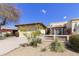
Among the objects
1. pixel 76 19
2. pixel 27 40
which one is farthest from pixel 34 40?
pixel 76 19

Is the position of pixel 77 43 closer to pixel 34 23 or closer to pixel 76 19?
pixel 76 19

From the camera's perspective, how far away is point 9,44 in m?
5.62

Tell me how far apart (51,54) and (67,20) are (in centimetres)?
72

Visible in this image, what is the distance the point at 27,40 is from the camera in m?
5.68

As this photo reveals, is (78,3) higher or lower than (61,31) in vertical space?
higher

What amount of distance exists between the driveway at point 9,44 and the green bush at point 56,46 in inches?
21.0

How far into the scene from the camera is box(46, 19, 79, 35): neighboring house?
18.2ft

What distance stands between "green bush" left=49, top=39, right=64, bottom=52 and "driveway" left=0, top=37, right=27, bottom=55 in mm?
533

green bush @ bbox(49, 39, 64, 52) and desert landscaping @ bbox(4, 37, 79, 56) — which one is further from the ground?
green bush @ bbox(49, 39, 64, 52)

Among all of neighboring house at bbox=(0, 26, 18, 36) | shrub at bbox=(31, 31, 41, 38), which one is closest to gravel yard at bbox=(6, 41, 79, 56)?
shrub at bbox=(31, 31, 41, 38)

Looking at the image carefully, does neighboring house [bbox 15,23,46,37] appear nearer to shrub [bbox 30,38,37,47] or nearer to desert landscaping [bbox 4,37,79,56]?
shrub [bbox 30,38,37,47]

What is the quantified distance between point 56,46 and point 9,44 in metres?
0.91

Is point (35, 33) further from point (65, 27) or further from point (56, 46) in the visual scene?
point (65, 27)

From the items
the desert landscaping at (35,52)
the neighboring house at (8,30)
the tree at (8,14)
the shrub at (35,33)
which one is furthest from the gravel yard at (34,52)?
the tree at (8,14)
